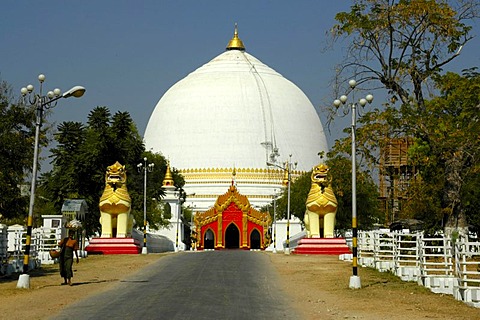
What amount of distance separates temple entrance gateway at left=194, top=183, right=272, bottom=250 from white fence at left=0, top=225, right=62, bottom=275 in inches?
1400

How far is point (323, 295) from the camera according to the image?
62.8 feet

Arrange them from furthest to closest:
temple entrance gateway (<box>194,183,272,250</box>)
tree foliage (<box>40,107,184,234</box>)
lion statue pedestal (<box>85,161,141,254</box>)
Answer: temple entrance gateway (<box>194,183,272,250</box>)
tree foliage (<box>40,107,184,234</box>)
lion statue pedestal (<box>85,161,141,254</box>)

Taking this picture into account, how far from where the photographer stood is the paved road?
1484 cm

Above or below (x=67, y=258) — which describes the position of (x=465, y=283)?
below

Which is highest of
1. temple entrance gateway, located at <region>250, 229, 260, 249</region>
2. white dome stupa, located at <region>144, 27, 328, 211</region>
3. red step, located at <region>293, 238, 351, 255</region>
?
white dome stupa, located at <region>144, 27, 328, 211</region>

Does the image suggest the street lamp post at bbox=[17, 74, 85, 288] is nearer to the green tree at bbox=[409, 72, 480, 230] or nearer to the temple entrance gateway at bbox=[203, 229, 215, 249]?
the green tree at bbox=[409, 72, 480, 230]

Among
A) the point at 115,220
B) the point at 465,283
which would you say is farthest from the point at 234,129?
the point at 465,283

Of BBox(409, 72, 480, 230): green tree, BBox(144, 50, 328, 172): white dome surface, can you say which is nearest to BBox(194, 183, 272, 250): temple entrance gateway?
BBox(144, 50, 328, 172): white dome surface

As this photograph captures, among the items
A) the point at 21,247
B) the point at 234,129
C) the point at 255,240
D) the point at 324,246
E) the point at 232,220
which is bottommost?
the point at 21,247

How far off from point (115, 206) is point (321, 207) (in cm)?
1082

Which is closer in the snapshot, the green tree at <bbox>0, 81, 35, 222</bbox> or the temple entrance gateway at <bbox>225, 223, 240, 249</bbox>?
the green tree at <bbox>0, 81, 35, 222</bbox>

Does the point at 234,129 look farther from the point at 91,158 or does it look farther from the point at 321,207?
the point at 321,207

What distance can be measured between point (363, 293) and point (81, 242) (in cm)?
2517

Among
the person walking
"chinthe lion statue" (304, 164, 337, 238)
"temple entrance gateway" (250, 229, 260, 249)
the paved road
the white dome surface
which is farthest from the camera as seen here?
the white dome surface
